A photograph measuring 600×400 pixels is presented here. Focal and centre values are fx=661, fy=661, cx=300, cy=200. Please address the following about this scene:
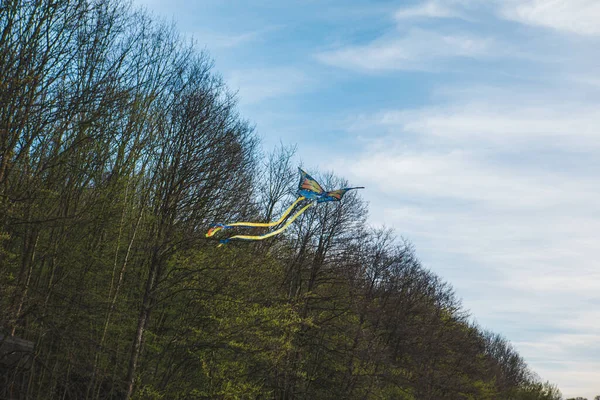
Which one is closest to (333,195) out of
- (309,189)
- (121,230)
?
(309,189)

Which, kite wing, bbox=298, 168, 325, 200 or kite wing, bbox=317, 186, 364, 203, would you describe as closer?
kite wing, bbox=317, 186, 364, 203

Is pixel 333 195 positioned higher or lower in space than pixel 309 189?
lower

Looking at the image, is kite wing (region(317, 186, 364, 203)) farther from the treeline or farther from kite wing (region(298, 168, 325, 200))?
the treeline

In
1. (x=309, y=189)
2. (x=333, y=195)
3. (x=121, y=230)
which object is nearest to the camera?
(x=333, y=195)

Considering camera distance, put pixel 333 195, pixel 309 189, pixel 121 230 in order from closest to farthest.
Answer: pixel 333 195
pixel 309 189
pixel 121 230

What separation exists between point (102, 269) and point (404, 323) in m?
24.1

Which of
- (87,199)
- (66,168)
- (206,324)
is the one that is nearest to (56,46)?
(66,168)

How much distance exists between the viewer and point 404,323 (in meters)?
41.5

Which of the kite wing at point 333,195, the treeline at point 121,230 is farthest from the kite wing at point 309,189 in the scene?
the treeline at point 121,230

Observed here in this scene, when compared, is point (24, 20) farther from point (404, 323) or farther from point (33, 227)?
point (404, 323)

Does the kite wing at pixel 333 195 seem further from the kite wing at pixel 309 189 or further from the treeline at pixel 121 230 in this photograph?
the treeline at pixel 121 230

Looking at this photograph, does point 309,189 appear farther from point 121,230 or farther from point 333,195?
Result: point 121,230

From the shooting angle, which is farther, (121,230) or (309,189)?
(121,230)

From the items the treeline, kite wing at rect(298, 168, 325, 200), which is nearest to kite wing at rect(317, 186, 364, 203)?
kite wing at rect(298, 168, 325, 200)
